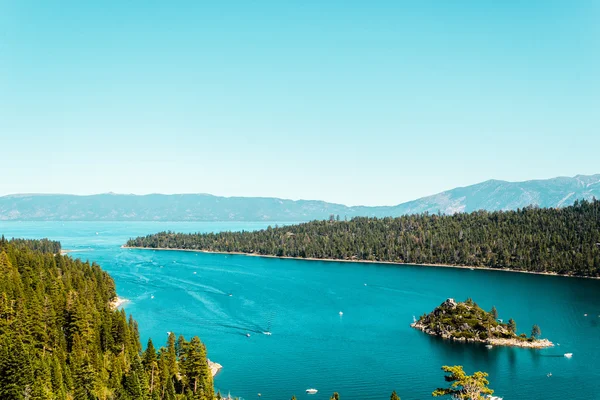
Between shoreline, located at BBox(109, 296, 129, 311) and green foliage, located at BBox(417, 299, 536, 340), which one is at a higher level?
green foliage, located at BBox(417, 299, 536, 340)

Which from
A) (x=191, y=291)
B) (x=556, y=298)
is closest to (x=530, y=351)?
(x=556, y=298)

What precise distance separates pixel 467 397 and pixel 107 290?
109m

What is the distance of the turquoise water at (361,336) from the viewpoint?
90.9m

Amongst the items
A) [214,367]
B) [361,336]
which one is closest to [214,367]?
[214,367]

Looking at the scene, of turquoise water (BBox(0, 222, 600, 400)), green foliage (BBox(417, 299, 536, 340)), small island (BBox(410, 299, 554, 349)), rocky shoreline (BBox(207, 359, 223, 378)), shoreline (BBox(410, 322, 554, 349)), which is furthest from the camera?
green foliage (BBox(417, 299, 536, 340))

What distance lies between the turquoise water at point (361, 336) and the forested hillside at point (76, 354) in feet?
34.9

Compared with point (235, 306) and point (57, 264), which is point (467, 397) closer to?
point (235, 306)

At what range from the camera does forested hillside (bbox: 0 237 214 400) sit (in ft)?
227

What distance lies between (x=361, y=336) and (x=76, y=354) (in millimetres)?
66070

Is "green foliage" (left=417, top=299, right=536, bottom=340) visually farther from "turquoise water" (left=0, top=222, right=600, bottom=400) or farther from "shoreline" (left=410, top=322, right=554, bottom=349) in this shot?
"turquoise water" (left=0, top=222, right=600, bottom=400)

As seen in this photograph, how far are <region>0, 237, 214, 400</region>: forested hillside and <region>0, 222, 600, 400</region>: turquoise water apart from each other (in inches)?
419

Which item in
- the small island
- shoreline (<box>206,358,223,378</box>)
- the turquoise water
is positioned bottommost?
shoreline (<box>206,358,223,378</box>)

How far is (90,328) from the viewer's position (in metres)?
96.1

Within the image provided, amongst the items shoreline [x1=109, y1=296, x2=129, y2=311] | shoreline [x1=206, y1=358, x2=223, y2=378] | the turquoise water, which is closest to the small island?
the turquoise water
